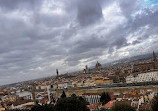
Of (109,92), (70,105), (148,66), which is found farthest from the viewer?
(148,66)

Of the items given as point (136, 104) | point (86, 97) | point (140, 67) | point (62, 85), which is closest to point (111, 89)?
point (86, 97)

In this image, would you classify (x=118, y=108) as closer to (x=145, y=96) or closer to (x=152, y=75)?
(x=145, y=96)

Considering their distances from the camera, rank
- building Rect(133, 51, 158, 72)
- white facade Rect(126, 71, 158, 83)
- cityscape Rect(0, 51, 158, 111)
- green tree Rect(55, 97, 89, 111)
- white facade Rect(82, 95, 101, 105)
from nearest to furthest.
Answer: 1. green tree Rect(55, 97, 89, 111)
2. cityscape Rect(0, 51, 158, 111)
3. white facade Rect(82, 95, 101, 105)
4. white facade Rect(126, 71, 158, 83)
5. building Rect(133, 51, 158, 72)

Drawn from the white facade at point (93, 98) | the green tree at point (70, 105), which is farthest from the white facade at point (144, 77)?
the green tree at point (70, 105)

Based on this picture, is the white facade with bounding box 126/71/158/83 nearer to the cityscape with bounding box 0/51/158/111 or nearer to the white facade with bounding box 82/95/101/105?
the cityscape with bounding box 0/51/158/111

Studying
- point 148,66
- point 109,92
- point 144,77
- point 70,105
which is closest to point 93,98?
point 109,92

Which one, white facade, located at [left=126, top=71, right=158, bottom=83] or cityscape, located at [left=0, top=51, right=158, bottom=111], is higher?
white facade, located at [left=126, top=71, right=158, bottom=83]

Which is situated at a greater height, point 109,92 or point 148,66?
point 148,66

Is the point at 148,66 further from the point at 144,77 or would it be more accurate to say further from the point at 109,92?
the point at 109,92

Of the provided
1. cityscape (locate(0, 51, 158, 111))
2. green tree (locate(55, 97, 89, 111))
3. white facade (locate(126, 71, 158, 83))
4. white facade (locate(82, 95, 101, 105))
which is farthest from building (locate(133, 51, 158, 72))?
green tree (locate(55, 97, 89, 111))

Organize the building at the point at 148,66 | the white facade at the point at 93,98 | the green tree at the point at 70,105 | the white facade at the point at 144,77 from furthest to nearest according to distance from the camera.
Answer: the building at the point at 148,66 → the white facade at the point at 144,77 → the white facade at the point at 93,98 → the green tree at the point at 70,105

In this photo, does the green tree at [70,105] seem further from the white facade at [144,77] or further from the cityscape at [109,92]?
the white facade at [144,77]

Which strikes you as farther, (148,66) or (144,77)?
(148,66)

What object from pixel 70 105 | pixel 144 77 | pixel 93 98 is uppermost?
pixel 144 77
